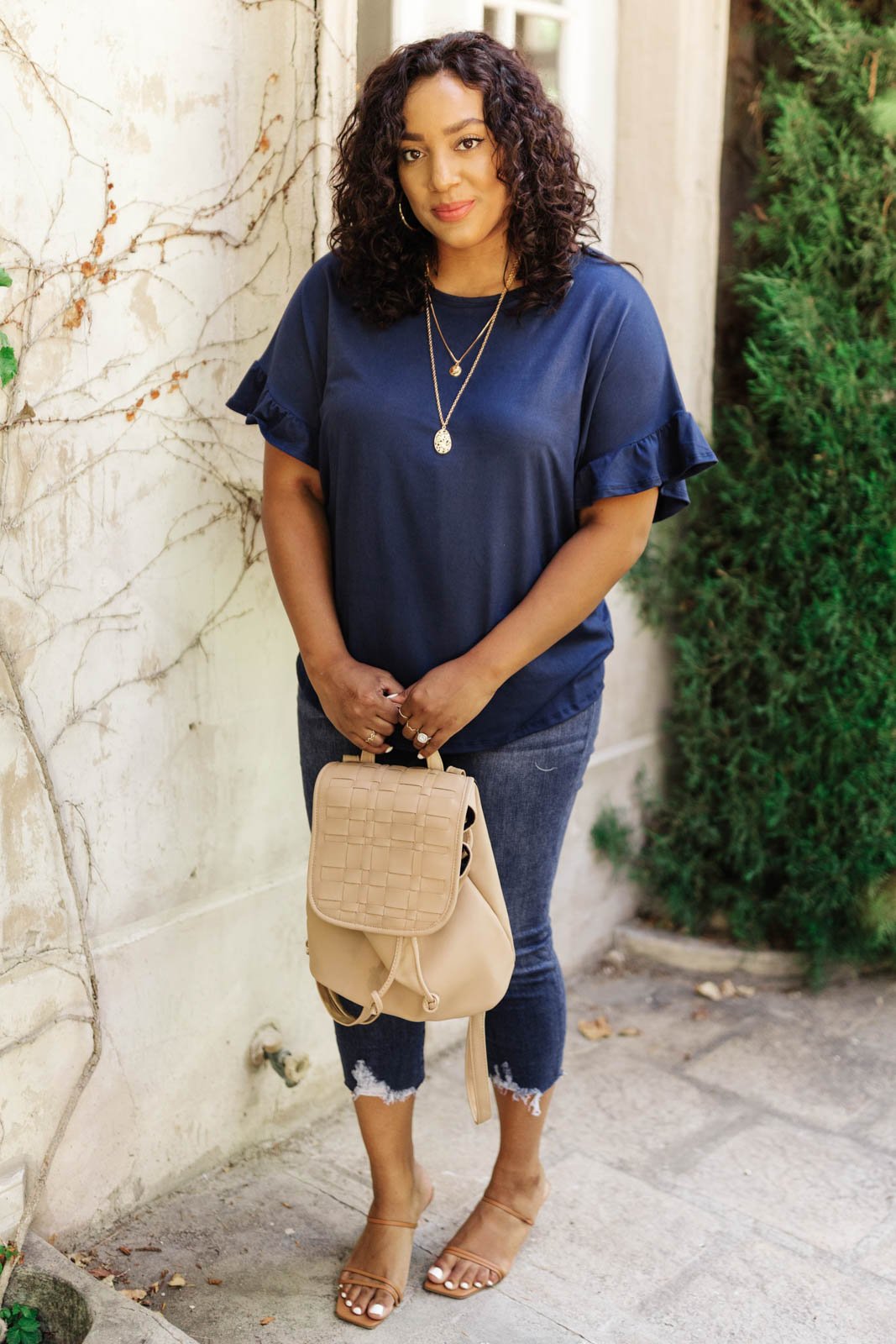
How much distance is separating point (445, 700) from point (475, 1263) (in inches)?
42.6

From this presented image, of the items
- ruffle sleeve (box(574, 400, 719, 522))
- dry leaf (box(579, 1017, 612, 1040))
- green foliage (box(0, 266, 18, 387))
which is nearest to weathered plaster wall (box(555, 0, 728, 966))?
dry leaf (box(579, 1017, 612, 1040))

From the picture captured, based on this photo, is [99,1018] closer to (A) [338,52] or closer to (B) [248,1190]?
(B) [248,1190]

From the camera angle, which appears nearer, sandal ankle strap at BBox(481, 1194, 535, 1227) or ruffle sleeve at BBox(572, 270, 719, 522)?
ruffle sleeve at BBox(572, 270, 719, 522)

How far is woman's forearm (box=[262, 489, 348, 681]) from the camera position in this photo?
7.09 ft

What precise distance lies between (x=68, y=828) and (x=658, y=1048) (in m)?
1.65

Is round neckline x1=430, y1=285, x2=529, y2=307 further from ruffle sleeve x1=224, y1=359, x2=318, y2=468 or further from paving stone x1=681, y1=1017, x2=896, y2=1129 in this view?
paving stone x1=681, y1=1017, x2=896, y2=1129

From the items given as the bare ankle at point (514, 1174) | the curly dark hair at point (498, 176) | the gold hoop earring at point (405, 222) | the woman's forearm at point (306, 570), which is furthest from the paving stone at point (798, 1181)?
the gold hoop earring at point (405, 222)

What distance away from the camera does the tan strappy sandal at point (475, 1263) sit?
2.35m

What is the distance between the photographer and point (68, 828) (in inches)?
92.4

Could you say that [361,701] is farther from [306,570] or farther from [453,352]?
[453,352]

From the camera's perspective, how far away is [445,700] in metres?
2.04

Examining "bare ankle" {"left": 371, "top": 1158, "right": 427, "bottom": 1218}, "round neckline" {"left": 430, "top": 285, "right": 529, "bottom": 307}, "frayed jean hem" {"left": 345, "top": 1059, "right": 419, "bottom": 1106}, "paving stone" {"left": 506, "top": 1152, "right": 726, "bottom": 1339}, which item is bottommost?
"paving stone" {"left": 506, "top": 1152, "right": 726, "bottom": 1339}

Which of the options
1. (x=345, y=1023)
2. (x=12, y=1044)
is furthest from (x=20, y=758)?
(x=345, y=1023)

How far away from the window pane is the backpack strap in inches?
86.5
